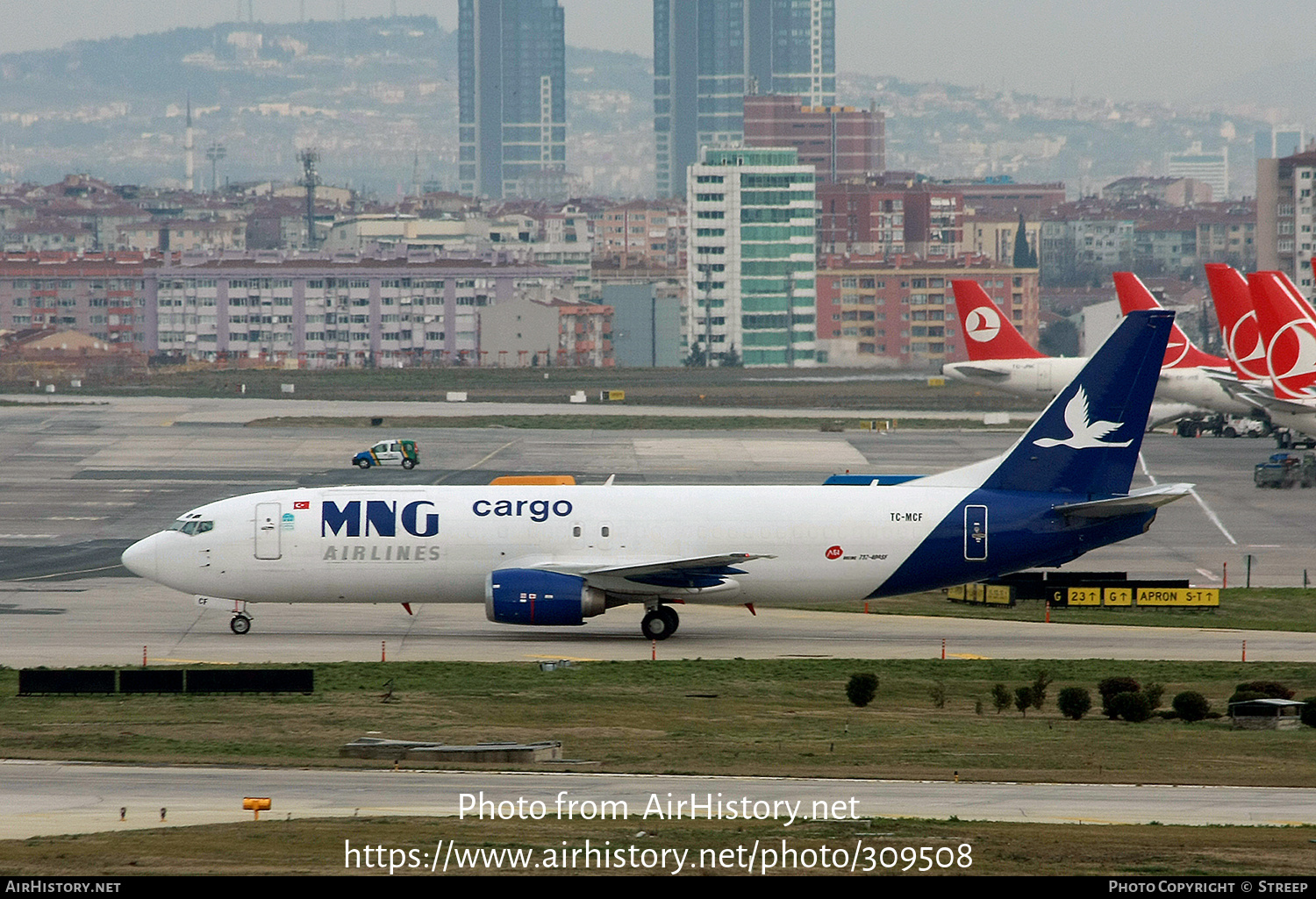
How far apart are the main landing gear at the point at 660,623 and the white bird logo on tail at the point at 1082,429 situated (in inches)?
448

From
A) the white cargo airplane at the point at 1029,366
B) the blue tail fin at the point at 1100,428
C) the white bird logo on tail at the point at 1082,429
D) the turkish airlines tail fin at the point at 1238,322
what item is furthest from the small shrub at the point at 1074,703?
the white cargo airplane at the point at 1029,366

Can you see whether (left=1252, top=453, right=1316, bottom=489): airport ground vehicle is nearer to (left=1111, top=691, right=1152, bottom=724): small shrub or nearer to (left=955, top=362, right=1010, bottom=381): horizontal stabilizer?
(left=955, top=362, right=1010, bottom=381): horizontal stabilizer

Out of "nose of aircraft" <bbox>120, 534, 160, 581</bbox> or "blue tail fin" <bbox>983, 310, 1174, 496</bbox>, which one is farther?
"nose of aircraft" <bbox>120, 534, 160, 581</bbox>

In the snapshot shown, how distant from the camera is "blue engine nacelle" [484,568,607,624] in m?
48.0

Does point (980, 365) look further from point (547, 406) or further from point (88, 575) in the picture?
point (88, 575)

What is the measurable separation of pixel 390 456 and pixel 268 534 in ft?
165

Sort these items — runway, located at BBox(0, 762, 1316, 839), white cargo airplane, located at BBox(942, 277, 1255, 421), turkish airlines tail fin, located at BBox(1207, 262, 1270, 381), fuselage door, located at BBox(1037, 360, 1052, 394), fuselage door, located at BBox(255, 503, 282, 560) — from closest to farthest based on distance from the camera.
→ runway, located at BBox(0, 762, 1316, 839) → fuselage door, located at BBox(255, 503, 282, 560) → turkish airlines tail fin, located at BBox(1207, 262, 1270, 381) → white cargo airplane, located at BBox(942, 277, 1255, 421) → fuselage door, located at BBox(1037, 360, 1052, 394)

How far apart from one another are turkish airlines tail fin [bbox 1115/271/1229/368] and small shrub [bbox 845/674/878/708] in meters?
77.3

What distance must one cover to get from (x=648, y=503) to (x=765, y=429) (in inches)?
2953

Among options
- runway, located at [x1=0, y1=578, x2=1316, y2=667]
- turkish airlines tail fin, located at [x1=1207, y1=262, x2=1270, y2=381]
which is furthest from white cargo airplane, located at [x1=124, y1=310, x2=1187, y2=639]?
turkish airlines tail fin, located at [x1=1207, y1=262, x2=1270, y2=381]

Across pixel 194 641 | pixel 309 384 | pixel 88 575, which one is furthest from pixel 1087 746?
pixel 309 384

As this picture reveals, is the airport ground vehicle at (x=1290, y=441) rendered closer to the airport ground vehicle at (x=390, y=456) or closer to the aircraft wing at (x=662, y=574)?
the airport ground vehicle at (x=390, y=456)

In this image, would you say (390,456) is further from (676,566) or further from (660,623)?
(676,566)

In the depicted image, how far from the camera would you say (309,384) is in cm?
18288
